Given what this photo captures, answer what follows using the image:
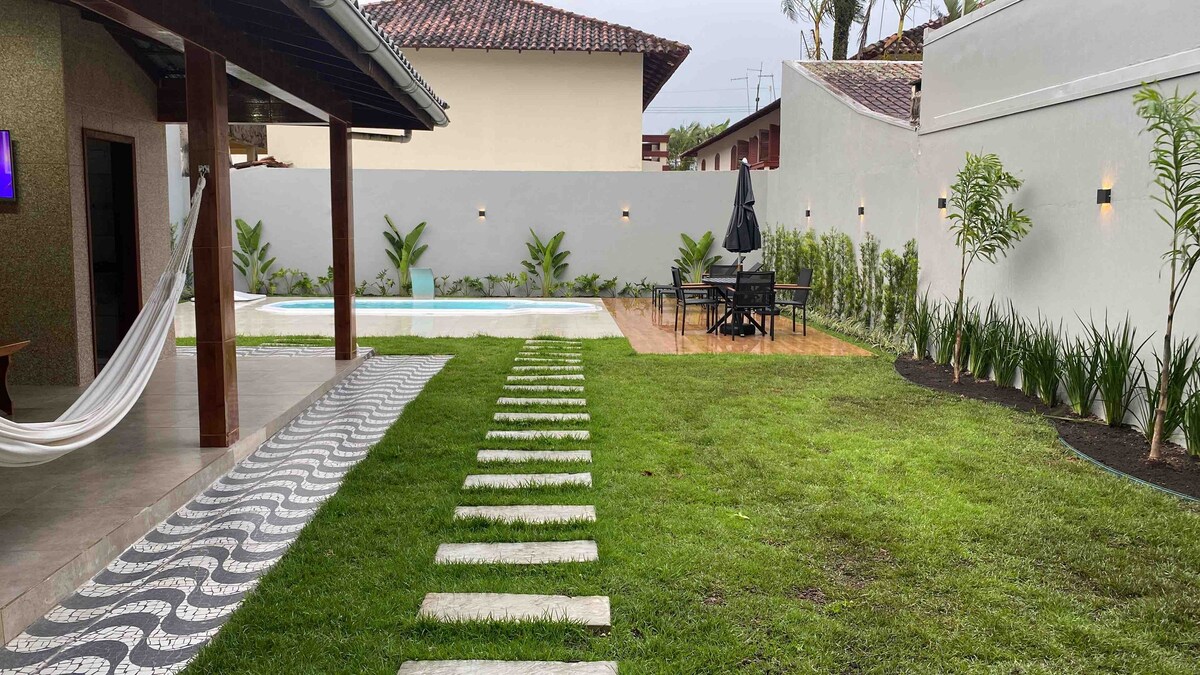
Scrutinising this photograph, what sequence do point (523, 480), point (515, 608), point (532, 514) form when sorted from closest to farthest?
point (515, 608)
point (532, 514)
point (523, 480)

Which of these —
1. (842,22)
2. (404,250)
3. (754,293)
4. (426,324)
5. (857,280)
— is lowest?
(426,324)

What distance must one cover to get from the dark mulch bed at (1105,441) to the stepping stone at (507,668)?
3.85m

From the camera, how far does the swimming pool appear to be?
15469 millimetres

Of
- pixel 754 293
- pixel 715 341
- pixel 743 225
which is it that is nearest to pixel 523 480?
pixel 715 341

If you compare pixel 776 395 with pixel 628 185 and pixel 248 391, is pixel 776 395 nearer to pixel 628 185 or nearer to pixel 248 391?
pixel 248 391

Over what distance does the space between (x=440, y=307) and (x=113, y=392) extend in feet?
40.9

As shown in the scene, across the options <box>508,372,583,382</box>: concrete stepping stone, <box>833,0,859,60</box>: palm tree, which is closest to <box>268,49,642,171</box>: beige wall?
<box>833,0,859,60</box>: palm tree

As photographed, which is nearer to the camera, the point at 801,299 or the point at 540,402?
the point at 540,402

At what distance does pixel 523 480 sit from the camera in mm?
5125

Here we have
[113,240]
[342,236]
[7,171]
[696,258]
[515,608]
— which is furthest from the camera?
[696,258]

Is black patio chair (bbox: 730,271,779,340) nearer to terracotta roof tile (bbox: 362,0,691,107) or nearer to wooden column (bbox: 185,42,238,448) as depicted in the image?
wooden column (bbox: 185,42,238,448)

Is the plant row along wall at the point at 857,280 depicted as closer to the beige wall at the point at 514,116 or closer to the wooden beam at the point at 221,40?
the beige wall at the point at 514,116

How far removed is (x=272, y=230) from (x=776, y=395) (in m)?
13.5

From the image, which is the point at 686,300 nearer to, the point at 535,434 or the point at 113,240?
the point at 535,434
